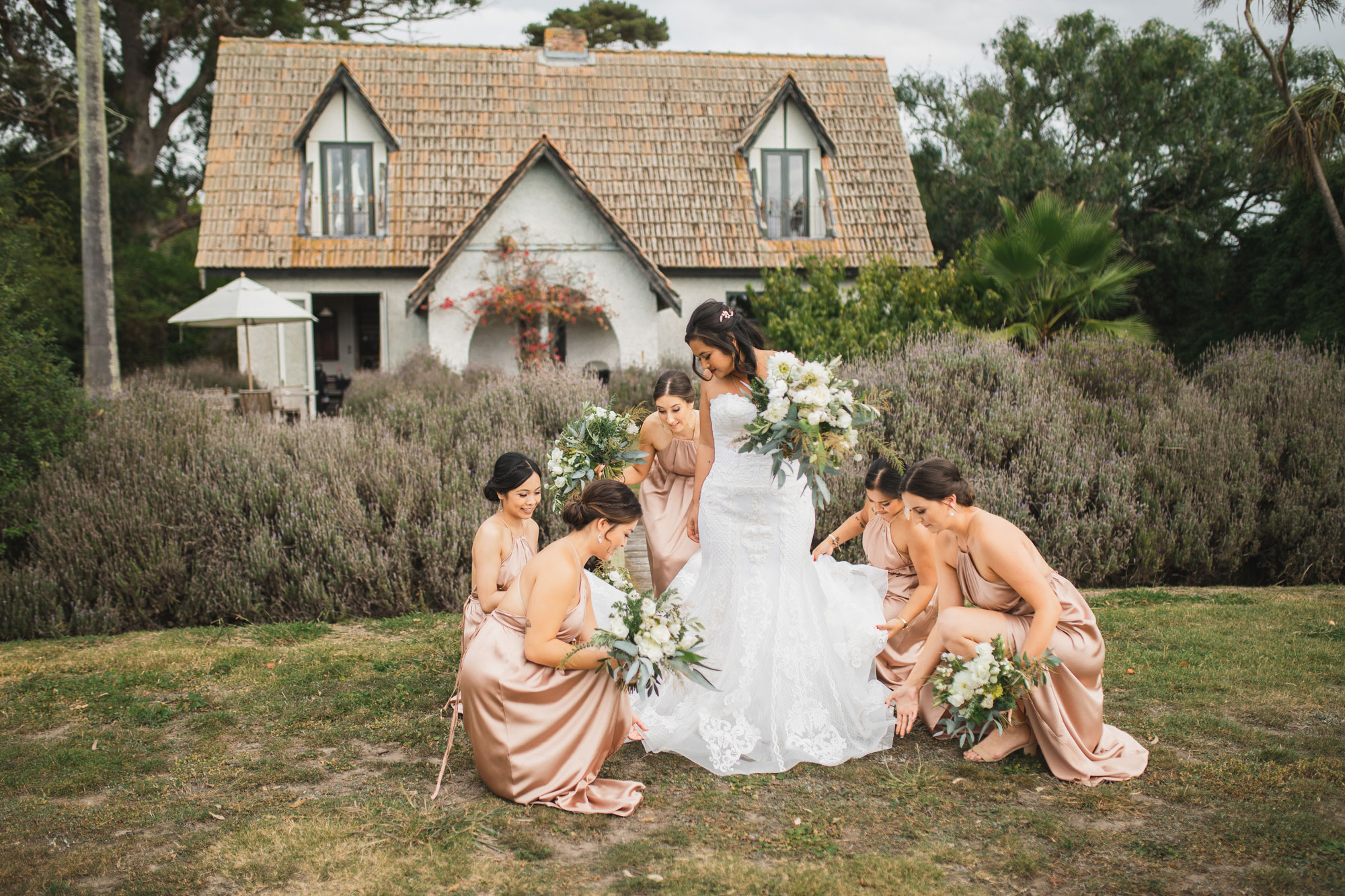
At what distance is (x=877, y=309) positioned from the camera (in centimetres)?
1440

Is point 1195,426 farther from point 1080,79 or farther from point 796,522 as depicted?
point 1080,79

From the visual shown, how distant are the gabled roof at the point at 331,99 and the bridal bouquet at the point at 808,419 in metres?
15.7

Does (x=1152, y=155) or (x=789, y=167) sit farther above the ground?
(x=1152, y=155)

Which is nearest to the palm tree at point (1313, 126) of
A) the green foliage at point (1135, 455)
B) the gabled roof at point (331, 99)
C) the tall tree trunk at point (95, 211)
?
the green foliage at point (1135, 455)

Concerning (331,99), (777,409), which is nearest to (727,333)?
(777,409)

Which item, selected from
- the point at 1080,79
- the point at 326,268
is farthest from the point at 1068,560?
the point at 1080,79

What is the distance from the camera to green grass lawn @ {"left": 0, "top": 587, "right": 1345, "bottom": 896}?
365cm

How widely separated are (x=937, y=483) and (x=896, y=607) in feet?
4.64

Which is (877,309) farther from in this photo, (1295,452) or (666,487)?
(666,487)

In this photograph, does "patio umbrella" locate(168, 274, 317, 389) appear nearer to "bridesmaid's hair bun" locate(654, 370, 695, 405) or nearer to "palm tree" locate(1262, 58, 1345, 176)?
"bridesmaid's hair bun" locate(654, 370, 695, 405)

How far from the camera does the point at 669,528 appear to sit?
636 cm

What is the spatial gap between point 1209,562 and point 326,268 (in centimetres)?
1504

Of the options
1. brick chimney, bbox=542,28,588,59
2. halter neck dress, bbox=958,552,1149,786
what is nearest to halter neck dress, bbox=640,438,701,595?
halter neck dress, bbox=958,552,1149,786

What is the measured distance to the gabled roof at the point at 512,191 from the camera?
55.1 ft
